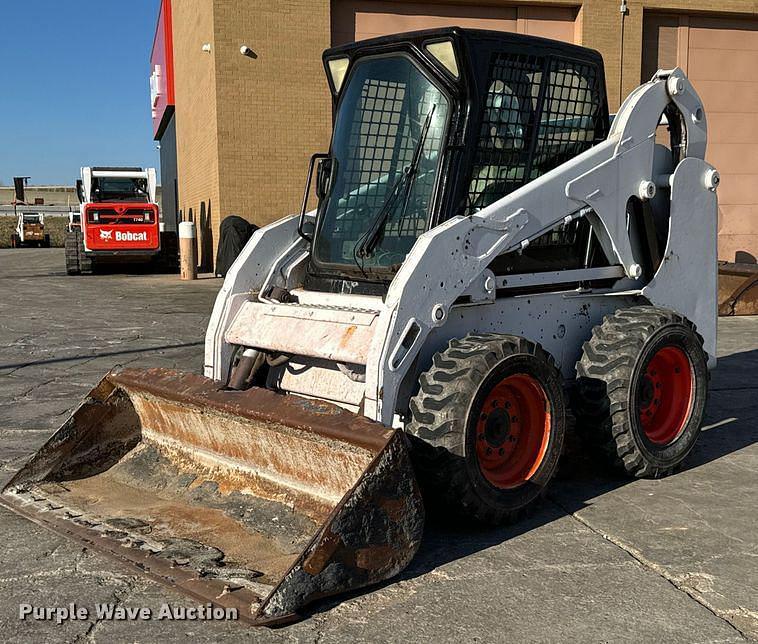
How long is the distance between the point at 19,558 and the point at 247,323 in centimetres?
169

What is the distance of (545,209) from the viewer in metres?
4.87

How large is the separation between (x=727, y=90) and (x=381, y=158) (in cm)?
1511

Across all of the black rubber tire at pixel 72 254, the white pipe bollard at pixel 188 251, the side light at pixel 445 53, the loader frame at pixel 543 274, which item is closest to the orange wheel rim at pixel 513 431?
the loader frame at pixel 543 274

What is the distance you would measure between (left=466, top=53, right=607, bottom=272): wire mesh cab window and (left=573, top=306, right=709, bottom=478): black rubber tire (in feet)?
1.68

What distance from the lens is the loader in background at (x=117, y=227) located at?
21.4 metres

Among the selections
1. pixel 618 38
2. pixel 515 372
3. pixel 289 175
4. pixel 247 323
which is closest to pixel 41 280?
pixel 289 175

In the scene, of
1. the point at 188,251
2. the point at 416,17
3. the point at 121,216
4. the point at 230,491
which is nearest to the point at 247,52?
the point at 416,17

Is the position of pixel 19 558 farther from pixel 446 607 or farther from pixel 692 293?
pixel 692 293

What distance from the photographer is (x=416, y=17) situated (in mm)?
16641

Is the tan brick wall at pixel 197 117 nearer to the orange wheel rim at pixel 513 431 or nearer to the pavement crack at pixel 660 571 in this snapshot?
the orange wheel rim at pixel 513 431

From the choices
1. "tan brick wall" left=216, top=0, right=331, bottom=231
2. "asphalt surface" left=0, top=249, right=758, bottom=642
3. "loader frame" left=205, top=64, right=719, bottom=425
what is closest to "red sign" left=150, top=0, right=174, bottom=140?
"tan brick wall" left=216, top=0, right=331, bottom=231

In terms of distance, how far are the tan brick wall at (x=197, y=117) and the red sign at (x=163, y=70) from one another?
4.57ft

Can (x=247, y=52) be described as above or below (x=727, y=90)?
above

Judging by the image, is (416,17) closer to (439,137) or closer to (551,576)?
(439,137)
